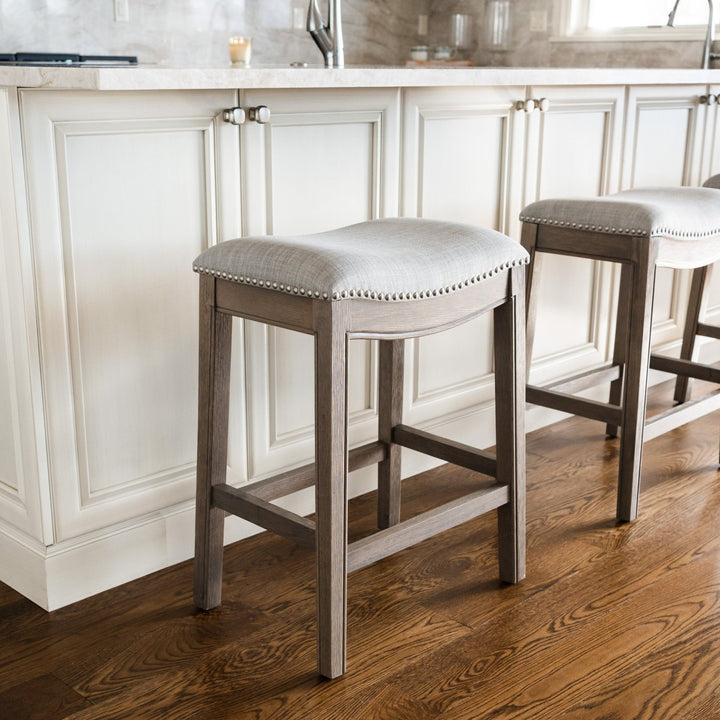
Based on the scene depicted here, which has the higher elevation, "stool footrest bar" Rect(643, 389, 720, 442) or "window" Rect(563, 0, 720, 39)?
"window" Rect(563, 0, 720, 39)

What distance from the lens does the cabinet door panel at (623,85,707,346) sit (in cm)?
259

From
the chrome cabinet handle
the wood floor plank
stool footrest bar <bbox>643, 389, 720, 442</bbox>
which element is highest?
the chrome cabinet handle

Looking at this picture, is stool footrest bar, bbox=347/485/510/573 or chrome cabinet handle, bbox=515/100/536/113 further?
chrome cabinet handle, bbox=515/100/536/113

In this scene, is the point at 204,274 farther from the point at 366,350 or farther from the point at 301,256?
the point at 366,350

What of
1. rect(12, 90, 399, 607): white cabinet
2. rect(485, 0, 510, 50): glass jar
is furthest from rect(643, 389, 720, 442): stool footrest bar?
rect(485, 0, 510, 50): glass jar

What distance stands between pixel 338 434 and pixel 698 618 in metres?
0.79

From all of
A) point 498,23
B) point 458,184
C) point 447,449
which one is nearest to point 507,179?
point 458,184

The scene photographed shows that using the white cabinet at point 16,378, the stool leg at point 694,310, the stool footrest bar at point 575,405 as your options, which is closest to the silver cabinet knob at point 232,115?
the white cabinet at point 16,378

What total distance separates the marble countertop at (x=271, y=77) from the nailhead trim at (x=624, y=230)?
0.99 ft

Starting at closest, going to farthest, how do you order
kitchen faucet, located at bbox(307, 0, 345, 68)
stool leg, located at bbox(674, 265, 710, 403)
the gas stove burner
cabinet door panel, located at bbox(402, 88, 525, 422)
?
cabinet door panel, located at bbox(402, 88, 525, 422), kitchen faucet, located at bbox(307, 0, 345, 68), stool leg, located at bbox(674, 265, 710, 403), the gas stove burner

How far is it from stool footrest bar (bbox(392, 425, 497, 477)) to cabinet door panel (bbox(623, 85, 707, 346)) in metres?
1.16

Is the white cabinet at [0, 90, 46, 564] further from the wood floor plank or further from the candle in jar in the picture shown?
the candle in jar

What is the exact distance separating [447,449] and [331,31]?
3.92 feet

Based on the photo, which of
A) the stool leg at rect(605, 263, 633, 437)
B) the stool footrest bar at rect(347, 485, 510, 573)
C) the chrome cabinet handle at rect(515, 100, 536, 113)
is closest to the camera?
the stool footrest bar at rect(347, 485, 510, 573)
